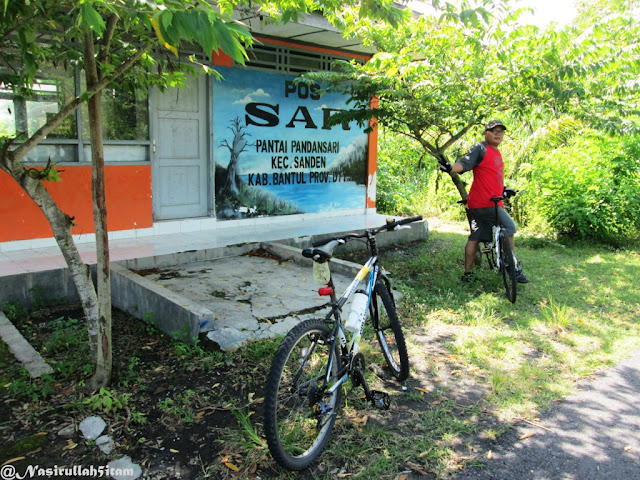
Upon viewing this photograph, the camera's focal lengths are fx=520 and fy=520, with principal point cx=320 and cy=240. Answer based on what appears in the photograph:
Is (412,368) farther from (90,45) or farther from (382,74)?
(382,74)

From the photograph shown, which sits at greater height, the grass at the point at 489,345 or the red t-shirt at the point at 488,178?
the red t-shirt at the point at 488,178

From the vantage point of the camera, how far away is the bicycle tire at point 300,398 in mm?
2542

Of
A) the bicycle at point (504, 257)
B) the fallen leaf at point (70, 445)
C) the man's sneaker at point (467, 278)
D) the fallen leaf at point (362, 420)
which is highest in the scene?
the bicycle at point (504, 257)

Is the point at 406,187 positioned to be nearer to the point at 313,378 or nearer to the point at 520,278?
the point at 520,278

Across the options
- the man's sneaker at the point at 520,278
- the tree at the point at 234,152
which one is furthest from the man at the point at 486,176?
the tree at the point at 234,152

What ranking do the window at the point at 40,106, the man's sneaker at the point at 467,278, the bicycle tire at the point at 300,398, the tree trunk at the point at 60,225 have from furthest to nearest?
the window at the point at 40,106 < the man's sneaker at the point at 467,278 < the tree trunk at the point at 60,225 < the bicycle tire at the point at 300,398

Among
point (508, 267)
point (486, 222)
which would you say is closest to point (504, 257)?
point (508, 267)

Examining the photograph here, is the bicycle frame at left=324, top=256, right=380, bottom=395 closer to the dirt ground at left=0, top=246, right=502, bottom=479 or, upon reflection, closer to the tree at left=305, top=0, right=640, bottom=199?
the dirt ground at left=0, top=246, right=502, bottom=479

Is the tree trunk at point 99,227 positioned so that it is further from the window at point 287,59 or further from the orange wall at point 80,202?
the window at point 287,59

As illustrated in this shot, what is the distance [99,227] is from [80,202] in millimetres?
4144

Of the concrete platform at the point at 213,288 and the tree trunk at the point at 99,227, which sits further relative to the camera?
the concrete platform at the point at 213,288

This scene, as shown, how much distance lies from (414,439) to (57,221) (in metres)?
2.57

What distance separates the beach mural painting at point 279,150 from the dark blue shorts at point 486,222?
9.30ft

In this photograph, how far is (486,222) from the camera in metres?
6.01
